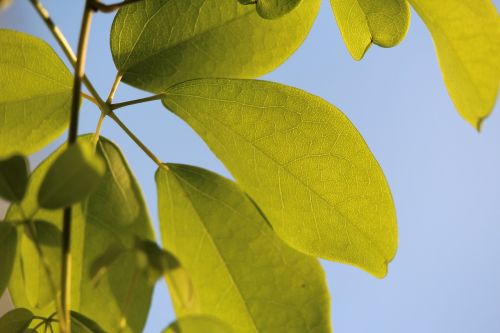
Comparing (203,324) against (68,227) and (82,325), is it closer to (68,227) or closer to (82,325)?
(68,227)

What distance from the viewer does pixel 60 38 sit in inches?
20.6

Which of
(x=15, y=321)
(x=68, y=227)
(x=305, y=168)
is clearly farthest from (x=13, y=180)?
(x=305, y=168)

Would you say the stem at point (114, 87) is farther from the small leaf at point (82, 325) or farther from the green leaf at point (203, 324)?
the green leaf at point (203, 324)

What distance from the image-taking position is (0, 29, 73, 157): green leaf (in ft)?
1.99

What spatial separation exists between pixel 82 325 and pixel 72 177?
23 cm

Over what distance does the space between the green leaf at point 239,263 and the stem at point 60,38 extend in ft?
0.42

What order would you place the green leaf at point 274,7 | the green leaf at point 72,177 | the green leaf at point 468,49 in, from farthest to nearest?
the green leaf at point 274,7 → the green leaf at point 468,49 → the green leaf at point 72,177

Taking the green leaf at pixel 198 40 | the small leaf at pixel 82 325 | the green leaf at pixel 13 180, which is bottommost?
the small leaf at pixel 82 325

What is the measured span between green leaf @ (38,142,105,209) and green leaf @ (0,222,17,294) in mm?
89

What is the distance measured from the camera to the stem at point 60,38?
48 cm

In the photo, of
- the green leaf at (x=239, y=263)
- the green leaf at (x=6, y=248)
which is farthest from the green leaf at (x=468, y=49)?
the green leaf at (x=6, y=248)

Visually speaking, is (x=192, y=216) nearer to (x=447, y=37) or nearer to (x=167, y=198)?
(x=167, y=198)

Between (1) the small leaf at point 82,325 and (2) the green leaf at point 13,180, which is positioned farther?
(1) the small leaf at point 82,325

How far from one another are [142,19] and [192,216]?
201mm
